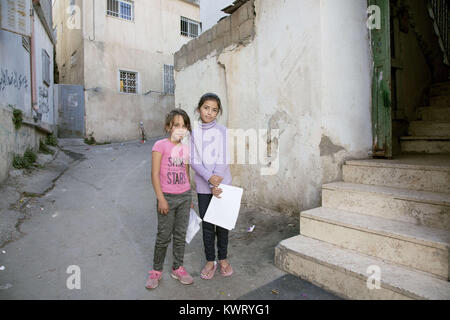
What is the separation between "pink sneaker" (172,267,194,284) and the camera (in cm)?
229

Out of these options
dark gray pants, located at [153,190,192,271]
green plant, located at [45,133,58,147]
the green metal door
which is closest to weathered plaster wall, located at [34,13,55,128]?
green plant, located at [45,133,58,147]

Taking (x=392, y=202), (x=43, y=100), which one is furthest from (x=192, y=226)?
(x=43, y=100)

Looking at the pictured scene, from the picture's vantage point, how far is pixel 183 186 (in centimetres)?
230

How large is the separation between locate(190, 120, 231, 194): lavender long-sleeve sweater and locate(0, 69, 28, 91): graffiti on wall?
4306 mm

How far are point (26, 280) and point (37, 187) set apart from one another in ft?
10.4

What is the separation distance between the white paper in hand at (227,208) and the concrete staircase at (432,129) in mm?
2980

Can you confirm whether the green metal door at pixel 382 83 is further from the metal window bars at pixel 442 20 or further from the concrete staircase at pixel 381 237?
the metal window bars at pixel 442 20

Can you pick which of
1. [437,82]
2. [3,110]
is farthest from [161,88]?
[437,82]

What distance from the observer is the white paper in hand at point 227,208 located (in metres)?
2.30

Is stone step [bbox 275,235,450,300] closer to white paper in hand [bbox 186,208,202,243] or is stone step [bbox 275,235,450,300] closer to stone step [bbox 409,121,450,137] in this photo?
white paper in hand [bbox 186,208,202,243]

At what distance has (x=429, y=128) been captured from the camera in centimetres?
404

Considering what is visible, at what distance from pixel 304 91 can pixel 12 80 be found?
5.41 m

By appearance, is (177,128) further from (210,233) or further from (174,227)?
(210,233)
